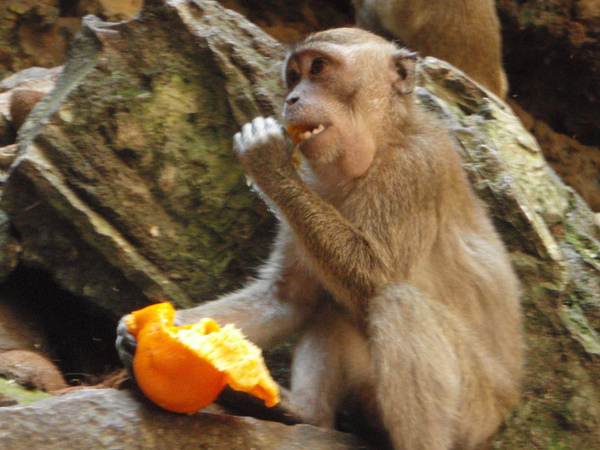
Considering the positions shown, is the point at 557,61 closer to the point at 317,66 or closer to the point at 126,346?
the point at 317,66

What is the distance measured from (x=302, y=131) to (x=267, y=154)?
238mm

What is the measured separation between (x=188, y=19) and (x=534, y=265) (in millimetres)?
2805

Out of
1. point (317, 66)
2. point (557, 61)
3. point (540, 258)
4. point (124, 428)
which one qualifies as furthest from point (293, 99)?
point (557, 61)

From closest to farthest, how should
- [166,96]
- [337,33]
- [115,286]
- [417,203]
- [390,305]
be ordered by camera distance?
[390,305] → [417,203] → [337,33] → [115,286] → [166,96]

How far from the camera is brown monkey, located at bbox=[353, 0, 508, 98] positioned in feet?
27.2

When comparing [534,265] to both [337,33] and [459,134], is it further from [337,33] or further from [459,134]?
[337,33]

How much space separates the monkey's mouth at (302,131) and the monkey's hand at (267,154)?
0.05 m

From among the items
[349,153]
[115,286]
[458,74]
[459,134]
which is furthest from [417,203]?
[458,74]

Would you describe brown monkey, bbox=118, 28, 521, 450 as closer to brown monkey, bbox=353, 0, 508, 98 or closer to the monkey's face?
the monkey's face

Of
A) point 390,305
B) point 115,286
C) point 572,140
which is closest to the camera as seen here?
point 390,305

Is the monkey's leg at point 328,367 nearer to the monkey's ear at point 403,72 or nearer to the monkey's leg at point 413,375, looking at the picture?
the monkey's leg at point 413,375

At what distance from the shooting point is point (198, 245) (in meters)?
4.85

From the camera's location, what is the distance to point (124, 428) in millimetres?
3264

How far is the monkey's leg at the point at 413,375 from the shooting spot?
3502 millimetres
